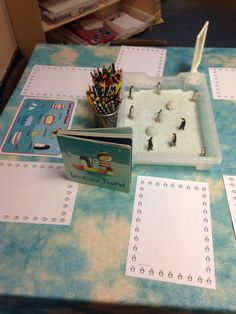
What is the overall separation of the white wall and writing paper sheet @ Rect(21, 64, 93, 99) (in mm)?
769

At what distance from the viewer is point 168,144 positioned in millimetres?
829

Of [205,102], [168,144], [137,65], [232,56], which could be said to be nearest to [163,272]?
[168,144]

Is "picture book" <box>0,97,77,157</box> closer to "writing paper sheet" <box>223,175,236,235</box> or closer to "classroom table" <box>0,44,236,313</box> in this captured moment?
"classroom table" <box>0,44,236,313</box>

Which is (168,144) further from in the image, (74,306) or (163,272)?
(74,306)

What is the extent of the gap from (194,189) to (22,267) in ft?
1.43

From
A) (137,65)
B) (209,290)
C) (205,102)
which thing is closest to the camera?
(209,290)

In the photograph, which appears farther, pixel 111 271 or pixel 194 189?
pixel 194 189

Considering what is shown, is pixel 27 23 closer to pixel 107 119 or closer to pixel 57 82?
pixel 57 82

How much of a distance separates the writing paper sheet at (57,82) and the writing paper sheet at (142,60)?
13 centimetres

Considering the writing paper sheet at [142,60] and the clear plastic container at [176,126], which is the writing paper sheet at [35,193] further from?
the writing paper sheet at [142,60]

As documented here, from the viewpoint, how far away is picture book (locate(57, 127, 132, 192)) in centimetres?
67

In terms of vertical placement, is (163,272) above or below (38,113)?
below

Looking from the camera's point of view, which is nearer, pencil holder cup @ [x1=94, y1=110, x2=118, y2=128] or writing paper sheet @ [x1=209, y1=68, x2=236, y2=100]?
pencil holder cup @ [x1=94, y1=110, x2=118, y2=128]

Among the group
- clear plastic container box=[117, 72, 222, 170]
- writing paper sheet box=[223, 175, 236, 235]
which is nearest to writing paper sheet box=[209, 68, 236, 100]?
clear plastic container box=[117, 72, 222, 170]
